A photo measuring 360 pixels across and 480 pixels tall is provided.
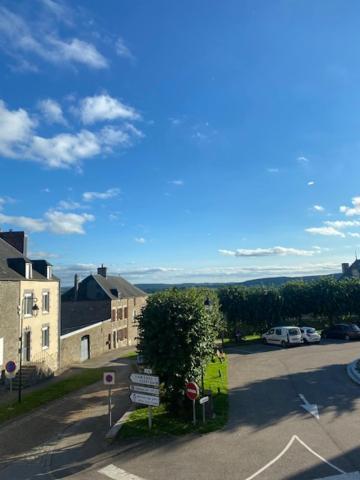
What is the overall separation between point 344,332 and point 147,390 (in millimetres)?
26986

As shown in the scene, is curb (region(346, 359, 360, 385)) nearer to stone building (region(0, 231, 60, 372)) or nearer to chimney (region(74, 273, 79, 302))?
stone building (region(0, 231, 60, 372))

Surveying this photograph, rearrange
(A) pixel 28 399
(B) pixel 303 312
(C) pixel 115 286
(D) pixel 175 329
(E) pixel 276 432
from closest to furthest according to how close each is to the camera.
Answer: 1. (E) pixel 276 432
2. (D) pixel 175 329
3. (A) pixel 28 399
4. (B) pixel 303 312
5. (C) pixel 115 286

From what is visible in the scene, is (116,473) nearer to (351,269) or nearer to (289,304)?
(289,304)

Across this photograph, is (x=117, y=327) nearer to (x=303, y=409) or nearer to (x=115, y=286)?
(x=115, y=286)

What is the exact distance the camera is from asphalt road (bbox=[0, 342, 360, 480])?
9.48m

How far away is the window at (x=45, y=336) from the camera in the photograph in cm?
3000

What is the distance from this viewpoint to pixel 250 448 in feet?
35.4

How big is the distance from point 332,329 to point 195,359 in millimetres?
25985

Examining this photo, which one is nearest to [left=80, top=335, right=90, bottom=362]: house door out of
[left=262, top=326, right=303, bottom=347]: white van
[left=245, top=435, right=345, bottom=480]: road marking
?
[left=262, top=326, right=303, bottom=347]: white van

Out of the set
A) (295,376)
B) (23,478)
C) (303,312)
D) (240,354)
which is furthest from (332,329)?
(23,478)

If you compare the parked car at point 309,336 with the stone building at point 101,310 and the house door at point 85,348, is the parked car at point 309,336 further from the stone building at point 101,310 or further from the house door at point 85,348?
the house door at point 85,348

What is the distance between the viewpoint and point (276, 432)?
11.9 metres

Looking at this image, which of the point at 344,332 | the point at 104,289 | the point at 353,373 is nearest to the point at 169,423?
the point at 353,373

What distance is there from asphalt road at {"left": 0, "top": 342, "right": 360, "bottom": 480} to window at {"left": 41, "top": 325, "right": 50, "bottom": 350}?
16183 millimetres
